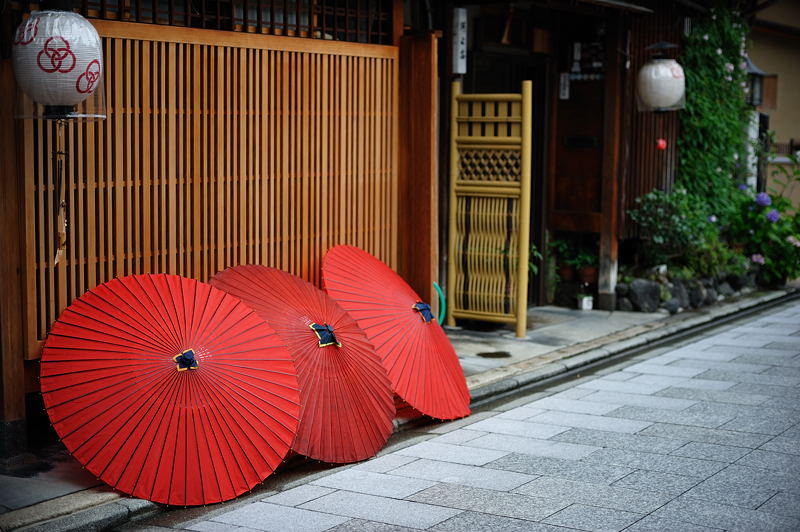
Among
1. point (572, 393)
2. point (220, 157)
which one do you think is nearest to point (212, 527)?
point (220, 157)

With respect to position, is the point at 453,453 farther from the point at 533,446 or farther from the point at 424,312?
the point at 424,312

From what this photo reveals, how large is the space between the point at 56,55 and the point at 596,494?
4.63 meters

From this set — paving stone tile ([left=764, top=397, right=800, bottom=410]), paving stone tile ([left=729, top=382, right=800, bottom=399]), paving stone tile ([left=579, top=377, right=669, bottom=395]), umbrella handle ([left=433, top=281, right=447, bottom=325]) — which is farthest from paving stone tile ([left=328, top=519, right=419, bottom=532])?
paving stone tile ([left=729, top=382, right=800, bottom=399])

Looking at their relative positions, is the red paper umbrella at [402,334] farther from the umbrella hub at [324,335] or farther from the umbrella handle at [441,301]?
the umbrella handle at [441,301]

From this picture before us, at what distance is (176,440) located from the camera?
6527mm

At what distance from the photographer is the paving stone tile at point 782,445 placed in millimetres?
8008

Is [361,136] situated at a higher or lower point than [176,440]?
higher

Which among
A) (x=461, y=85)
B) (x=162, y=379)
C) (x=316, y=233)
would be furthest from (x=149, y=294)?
(x=461, y=85)

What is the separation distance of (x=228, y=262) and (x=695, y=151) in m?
9.99

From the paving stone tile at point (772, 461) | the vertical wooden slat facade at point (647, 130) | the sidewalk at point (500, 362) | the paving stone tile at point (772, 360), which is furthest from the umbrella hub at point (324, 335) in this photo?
the vertical wooden slat facade at point (647, 130)

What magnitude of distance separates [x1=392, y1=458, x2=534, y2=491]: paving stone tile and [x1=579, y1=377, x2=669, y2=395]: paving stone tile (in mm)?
3076

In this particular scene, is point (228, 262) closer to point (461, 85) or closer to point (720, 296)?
point (461, 85)

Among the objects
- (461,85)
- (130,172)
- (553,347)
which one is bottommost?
(553,347)

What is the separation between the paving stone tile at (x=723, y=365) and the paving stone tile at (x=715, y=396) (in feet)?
3.93
